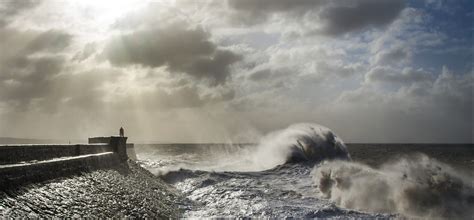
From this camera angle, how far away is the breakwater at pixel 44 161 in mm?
8703

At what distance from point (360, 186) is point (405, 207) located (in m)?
2.56

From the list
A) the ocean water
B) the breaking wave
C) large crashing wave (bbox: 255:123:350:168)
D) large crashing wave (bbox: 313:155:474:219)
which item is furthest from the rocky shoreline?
large crashing wave (bbox: 255:123:350:168)

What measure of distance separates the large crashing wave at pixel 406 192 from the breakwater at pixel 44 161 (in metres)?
9.86

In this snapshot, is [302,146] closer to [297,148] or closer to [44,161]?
[297,148]

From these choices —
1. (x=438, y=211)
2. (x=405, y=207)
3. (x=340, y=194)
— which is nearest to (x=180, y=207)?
(x=340, y=194)

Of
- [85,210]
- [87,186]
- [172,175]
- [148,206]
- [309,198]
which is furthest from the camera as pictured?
[172,175]

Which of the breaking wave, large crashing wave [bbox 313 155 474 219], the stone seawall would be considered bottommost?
large crashing wave [bbox 313 155 474 219]

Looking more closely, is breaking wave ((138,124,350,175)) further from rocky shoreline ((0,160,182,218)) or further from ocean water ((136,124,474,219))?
rocky shoreline ((0,160,182,218))

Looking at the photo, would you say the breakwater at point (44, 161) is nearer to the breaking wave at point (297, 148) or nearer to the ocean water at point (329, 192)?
the ocean water at point (329, 192)

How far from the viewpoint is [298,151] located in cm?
3088

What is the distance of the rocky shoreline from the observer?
8094 mm

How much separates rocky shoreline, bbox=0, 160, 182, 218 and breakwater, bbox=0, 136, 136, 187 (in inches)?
7.9

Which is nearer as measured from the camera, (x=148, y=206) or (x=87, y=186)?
(x=87, y=186)

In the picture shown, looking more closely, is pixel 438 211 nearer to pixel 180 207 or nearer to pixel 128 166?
pixel 180 207
